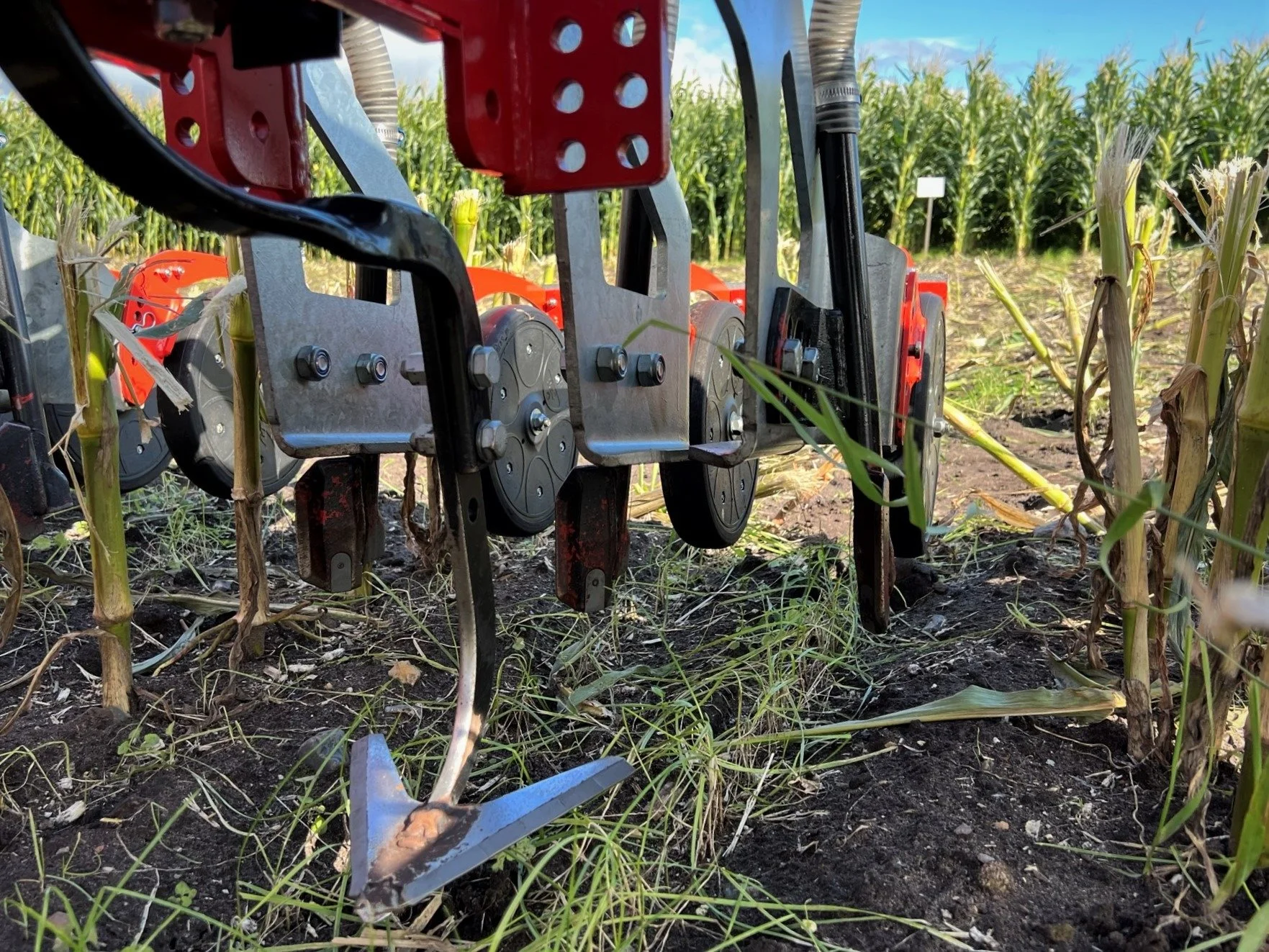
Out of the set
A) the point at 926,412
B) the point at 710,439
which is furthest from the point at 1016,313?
the point at 710,439

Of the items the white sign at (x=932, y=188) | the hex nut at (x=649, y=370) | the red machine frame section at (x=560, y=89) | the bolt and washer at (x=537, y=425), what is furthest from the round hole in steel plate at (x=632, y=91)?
the white sign at (x=932, y=188)

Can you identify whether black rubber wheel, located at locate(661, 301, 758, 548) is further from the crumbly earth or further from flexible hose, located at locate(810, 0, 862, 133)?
flexible hose, located at locate(810, 0, 862, 133)

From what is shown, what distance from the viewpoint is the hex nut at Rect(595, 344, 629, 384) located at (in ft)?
5.14

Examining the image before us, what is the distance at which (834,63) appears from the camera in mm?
1740

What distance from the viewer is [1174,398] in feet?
4.68

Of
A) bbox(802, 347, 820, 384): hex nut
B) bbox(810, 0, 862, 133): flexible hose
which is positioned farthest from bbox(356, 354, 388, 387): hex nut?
bbox(810, 0, 862, 133): flexible hose

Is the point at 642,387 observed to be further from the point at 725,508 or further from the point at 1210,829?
the point at 1210,829

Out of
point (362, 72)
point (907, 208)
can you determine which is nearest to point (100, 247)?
point (362, 72)

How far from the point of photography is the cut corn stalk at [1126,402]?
4.44ft

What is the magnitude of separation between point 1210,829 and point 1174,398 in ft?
1.91

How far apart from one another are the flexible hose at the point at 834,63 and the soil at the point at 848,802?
89 centimetres

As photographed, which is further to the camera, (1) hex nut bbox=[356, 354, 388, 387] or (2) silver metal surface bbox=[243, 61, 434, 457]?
(1) hex nut bbox=[356, 354, 388, 387]

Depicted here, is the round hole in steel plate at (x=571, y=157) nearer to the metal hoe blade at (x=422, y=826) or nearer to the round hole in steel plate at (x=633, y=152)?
the round hole in steel plate at (x=633, y=152)

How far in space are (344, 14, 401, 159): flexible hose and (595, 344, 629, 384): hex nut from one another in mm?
733
